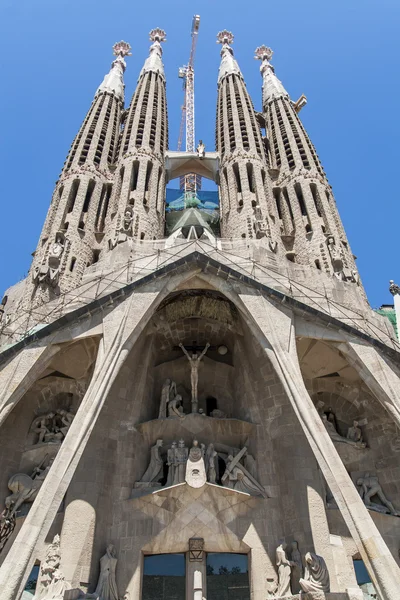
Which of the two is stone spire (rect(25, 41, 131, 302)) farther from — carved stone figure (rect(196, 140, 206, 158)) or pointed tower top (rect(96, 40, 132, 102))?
carved stone figure (rect(196, 140, 206, 158))

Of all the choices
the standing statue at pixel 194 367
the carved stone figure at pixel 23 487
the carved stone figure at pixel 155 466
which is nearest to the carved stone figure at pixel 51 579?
→ the carved stone figure at pixel 23 487

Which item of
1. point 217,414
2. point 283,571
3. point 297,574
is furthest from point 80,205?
point 297,574

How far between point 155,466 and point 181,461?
0.76 metres

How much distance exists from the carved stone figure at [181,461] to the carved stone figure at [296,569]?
2954mm

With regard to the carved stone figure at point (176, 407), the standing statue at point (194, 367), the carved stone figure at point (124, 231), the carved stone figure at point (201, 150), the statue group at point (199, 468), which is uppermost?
the carved stone figure at point (201, 150)

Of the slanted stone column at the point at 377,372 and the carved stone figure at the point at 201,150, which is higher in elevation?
the carved stone figure at the point at 201,150

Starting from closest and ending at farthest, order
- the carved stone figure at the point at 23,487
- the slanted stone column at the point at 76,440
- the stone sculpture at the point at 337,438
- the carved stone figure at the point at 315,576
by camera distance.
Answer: the slanted stone column at the point at 76,440 < the carved stone figure at the point at 315,576 < the carved stone figure at the point at 23,487 < the stone sculpture at the point at 337,438

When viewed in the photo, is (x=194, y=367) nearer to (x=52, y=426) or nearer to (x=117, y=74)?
(x=52, y=426)

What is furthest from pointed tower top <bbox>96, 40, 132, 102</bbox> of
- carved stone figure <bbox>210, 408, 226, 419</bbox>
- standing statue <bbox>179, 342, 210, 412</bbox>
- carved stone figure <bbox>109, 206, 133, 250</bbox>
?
carved stone figure <bbox>210, 408, 226, 419</bbox>

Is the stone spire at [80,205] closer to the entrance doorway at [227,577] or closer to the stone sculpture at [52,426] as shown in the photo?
the stone sculpture at [52,426]

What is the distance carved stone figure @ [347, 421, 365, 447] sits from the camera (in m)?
13.3

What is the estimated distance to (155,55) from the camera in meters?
33.2

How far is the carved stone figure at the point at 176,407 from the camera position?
A: 1345 centimetres

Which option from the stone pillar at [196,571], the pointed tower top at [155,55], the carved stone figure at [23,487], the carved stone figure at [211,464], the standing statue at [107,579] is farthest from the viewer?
the pointed tower top at [155,55]
